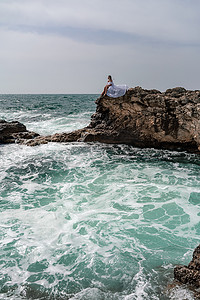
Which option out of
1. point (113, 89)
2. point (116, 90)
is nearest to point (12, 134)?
point (113, 89)

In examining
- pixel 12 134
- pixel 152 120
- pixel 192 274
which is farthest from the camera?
pixel 12 134

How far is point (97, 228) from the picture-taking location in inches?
196

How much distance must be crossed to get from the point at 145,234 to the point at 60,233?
1.70 m

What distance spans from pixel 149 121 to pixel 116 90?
226cm

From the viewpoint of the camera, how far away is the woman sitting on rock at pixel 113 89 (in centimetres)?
1170

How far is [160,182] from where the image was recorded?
7438mm

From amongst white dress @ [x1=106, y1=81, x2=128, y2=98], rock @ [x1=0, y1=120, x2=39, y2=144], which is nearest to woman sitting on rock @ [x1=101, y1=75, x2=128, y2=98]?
white dress @ [x1=106, y1=81, x2=128, y2=98]

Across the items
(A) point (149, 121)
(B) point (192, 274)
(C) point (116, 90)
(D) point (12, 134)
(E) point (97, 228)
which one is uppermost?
(C) point (116, 90)

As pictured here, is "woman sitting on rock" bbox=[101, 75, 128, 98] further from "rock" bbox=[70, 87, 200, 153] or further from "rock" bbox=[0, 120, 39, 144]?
"rock" bbox=[0, 120, 39, 144]

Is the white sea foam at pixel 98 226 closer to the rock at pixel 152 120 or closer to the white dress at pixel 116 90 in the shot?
the rock at pixel 152 120

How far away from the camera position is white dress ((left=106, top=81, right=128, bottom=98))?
460 inches

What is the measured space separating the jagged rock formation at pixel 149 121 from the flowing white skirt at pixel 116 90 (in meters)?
0.22

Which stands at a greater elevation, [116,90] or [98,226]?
[116,90]

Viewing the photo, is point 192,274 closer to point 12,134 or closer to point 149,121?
point 149,121
